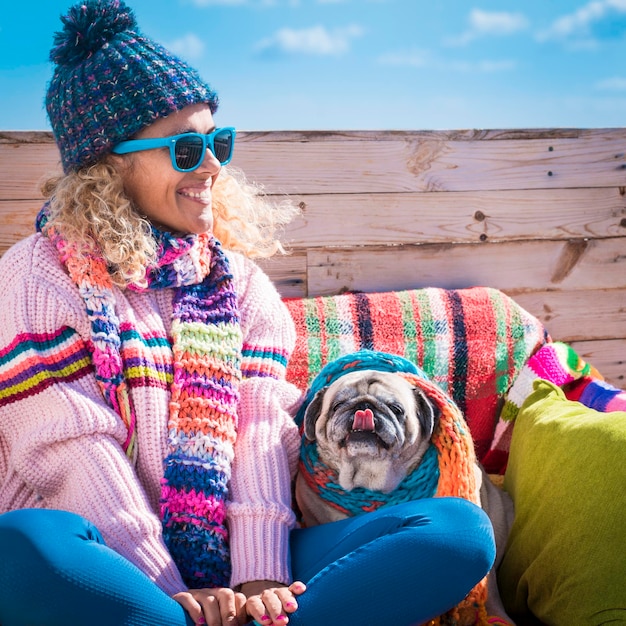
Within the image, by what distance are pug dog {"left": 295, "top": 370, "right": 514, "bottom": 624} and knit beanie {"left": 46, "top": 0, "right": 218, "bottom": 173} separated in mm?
681

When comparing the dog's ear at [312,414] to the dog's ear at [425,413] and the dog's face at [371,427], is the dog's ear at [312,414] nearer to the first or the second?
the dog's face at [371,427]

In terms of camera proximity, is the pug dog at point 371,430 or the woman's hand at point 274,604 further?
the pug dog at point 371,430

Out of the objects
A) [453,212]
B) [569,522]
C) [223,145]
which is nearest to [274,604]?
[569,522]

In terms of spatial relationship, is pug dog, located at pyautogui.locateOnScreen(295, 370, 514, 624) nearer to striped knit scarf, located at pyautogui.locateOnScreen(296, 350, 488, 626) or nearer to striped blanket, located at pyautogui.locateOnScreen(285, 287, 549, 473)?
striped knit scarf, located at pyautogui.locateOnScreen(296, 350, 488, 626)

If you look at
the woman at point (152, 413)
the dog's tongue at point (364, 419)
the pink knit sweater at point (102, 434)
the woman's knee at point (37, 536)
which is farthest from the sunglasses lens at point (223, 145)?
the woman's knee at point (37, 536)

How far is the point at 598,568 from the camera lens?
4.72 ft

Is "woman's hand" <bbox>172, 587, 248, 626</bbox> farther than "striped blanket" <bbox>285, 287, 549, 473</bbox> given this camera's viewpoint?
No

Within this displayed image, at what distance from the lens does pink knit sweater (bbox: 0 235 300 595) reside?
1.38 meters

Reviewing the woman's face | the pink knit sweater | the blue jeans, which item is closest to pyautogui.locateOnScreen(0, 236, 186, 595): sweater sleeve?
the pink knit sweater

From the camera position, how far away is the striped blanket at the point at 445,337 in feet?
6.70

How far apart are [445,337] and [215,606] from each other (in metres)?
1.05

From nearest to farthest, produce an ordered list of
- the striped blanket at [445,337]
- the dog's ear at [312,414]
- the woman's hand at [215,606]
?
the woman's hand at [215,606], the dog's ear at [312,414], the striped blanket at [445,337]

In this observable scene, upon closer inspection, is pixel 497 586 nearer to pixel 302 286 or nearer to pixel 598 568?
pixel 598 568

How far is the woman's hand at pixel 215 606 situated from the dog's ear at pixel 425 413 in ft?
1.64
